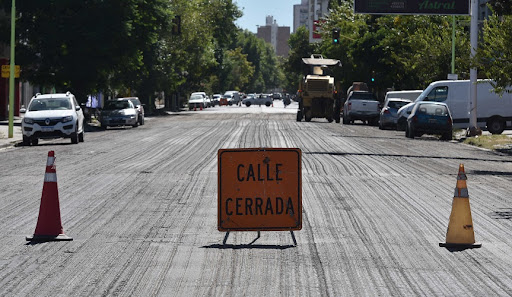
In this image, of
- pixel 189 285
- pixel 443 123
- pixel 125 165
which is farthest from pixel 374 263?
pixel 443 123

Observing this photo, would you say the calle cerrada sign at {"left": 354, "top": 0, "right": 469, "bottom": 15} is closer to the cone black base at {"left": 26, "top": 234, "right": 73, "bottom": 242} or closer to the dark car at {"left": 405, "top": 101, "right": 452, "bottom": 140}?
the dark car at {"left": 405, "top": 101, "right": 452, "bottom": 140}

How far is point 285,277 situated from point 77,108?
1030 inches

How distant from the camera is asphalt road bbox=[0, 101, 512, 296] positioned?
8.43 metres

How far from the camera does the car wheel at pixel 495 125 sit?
40.4 m

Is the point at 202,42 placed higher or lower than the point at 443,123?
higher

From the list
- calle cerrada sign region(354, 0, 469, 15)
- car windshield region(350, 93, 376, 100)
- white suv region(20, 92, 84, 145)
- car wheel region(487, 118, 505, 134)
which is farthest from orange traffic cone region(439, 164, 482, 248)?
car windshield region(350, 93, 376, 100)

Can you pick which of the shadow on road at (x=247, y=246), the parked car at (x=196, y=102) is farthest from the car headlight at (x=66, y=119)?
the parked car at (x=196, y=102)

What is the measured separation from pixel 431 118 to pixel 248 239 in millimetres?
26895

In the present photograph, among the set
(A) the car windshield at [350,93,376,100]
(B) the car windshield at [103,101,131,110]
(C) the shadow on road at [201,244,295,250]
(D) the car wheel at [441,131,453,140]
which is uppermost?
(A) the car windshield at [350,93,376,100]

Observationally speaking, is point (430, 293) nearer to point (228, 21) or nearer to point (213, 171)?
point (213, 171)

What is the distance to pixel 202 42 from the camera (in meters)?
87.1

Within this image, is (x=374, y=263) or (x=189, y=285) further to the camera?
(x=374, y=263)

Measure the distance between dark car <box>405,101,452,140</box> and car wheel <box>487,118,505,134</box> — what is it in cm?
383

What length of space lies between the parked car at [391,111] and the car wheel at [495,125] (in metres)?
A: 7.17
